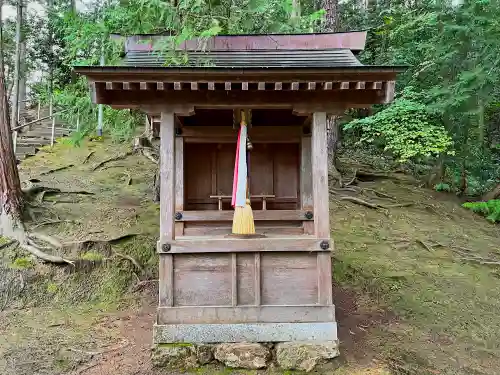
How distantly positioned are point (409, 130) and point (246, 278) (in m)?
6.12

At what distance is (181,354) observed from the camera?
182 inches

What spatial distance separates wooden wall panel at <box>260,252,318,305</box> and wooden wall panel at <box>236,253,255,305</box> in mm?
125

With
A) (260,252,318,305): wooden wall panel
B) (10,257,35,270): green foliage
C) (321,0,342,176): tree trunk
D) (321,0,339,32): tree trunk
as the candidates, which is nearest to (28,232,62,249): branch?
(10,257,35,270): green foliage

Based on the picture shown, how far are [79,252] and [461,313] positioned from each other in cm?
664

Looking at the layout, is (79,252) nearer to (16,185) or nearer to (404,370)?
(16,185)

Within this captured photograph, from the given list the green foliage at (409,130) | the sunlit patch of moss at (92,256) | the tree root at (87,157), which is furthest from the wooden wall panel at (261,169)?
the tree root at (87,157)

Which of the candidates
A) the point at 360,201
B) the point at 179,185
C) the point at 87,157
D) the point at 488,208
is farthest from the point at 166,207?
the point at 488,208

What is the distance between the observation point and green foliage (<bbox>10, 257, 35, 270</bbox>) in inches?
257

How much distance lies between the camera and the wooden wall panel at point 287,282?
4.85 m

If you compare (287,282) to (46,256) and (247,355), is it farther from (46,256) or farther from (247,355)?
(46,256)

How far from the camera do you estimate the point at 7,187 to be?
281 inches

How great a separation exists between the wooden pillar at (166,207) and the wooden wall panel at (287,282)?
3.74ft

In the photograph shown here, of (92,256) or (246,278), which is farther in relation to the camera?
(92,256)

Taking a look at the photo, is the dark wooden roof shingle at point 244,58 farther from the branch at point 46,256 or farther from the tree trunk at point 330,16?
the tree trunk at point 330,16
